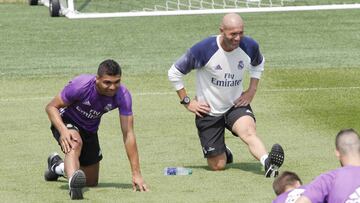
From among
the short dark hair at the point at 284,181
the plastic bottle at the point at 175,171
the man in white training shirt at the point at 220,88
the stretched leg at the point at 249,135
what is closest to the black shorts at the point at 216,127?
the man in white training shirt at the point at 220,88

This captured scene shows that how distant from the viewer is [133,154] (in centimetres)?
1402

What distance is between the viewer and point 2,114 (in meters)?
20.1

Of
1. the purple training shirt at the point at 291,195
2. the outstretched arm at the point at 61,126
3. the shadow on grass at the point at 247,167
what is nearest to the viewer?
the purple training shirt at the point at 291,195

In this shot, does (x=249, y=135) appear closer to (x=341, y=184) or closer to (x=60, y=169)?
(x=60, y=169)

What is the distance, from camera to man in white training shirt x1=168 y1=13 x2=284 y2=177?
15781mm

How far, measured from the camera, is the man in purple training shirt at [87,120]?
44.8 feet

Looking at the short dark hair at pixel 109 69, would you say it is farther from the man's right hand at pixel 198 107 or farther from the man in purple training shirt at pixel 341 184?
the man in purple training shirt at pixel 341 184

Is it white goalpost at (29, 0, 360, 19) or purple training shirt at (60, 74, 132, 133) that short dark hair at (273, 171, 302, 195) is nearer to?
purple training shirt at (60, 74, 132, 133)

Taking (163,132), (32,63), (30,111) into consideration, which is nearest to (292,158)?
(163,132)

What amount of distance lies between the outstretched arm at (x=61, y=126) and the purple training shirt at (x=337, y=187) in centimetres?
497

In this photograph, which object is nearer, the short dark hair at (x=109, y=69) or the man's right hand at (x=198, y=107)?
the short dark hair at (x=109, y=69)

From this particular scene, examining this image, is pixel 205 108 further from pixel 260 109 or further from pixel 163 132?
pixel 260 109

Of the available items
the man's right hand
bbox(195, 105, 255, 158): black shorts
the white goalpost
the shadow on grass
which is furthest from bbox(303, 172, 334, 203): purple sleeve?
the white goalpost

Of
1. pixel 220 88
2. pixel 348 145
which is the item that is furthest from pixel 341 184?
pixel 220 88
